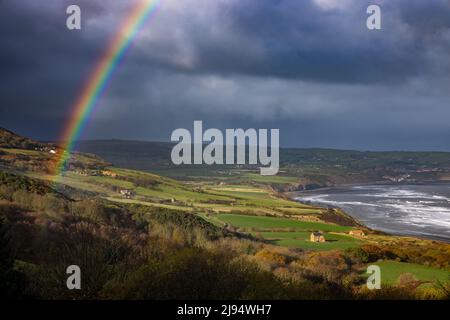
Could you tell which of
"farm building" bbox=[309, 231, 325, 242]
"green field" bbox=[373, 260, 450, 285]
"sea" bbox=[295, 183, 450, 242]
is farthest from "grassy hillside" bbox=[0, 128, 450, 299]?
"sea" bbox=[295, 183, 450, 242]

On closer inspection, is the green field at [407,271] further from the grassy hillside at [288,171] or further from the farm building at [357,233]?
the grassy hillside at [288,171]

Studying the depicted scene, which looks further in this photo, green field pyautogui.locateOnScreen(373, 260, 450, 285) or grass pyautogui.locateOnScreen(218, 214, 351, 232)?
grass pyautogui.locateOnScreen(218, 214, 351, 232)

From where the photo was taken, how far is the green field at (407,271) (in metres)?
23.9

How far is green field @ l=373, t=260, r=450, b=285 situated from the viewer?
23944 millimetres

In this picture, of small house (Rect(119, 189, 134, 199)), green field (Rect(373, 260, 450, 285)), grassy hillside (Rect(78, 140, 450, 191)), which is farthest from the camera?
grassy hillside (Rect(78, 140, 450, 191))

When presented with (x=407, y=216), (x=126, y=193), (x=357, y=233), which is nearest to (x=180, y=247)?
(x=357, y=233)

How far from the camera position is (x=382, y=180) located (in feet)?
515

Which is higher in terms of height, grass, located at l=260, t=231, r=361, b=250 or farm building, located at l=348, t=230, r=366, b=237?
farm building, located at l=348, t=230, r=366, b=237

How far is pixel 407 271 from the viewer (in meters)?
25.8

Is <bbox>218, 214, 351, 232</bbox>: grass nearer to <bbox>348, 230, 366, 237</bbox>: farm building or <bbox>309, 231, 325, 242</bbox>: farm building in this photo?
<bbox>348, 230, 366, 237</bbox>: farm building

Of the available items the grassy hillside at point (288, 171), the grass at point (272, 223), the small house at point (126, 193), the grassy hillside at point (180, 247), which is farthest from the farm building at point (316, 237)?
the grassy hillside at point (288, 171)

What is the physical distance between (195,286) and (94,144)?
19138 cm

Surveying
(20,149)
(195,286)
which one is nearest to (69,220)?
(195,286)
